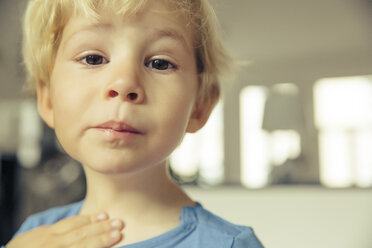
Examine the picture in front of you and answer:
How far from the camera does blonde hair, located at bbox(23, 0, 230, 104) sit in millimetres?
650

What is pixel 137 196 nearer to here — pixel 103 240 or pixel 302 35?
pixel 103 240

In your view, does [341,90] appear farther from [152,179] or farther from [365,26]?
[152,179]

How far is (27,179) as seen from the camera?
372 centimetres

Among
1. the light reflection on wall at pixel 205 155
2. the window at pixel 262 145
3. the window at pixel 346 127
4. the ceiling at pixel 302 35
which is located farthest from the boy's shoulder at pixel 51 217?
the window at pixel 346 127

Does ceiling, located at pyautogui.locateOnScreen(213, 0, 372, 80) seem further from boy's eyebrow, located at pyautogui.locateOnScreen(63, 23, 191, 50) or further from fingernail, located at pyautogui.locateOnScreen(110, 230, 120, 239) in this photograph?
fingernail, located at pyautogui.locateOnScreen(110, 230, 120, 239)

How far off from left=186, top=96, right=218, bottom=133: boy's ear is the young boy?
82 millimetres

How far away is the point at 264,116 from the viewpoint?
3564 millimetres

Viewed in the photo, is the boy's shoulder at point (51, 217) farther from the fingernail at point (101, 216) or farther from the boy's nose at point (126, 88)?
the boy's nose at point (126, 88)

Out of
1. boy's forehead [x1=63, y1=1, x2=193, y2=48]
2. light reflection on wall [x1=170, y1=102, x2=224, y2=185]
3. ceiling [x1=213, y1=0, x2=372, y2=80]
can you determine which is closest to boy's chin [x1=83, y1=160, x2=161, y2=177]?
boy's forehead [x1=63, y1=1, x2=193, y2=48]

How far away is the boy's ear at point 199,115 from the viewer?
81 cm

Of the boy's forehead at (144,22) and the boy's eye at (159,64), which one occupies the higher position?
the boy's forehead at (144,22)

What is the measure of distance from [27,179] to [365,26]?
13.2ft

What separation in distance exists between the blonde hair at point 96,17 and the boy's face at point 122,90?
0.07ft

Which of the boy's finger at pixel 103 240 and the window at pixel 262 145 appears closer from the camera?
the boy's finger at pixel 103 240
